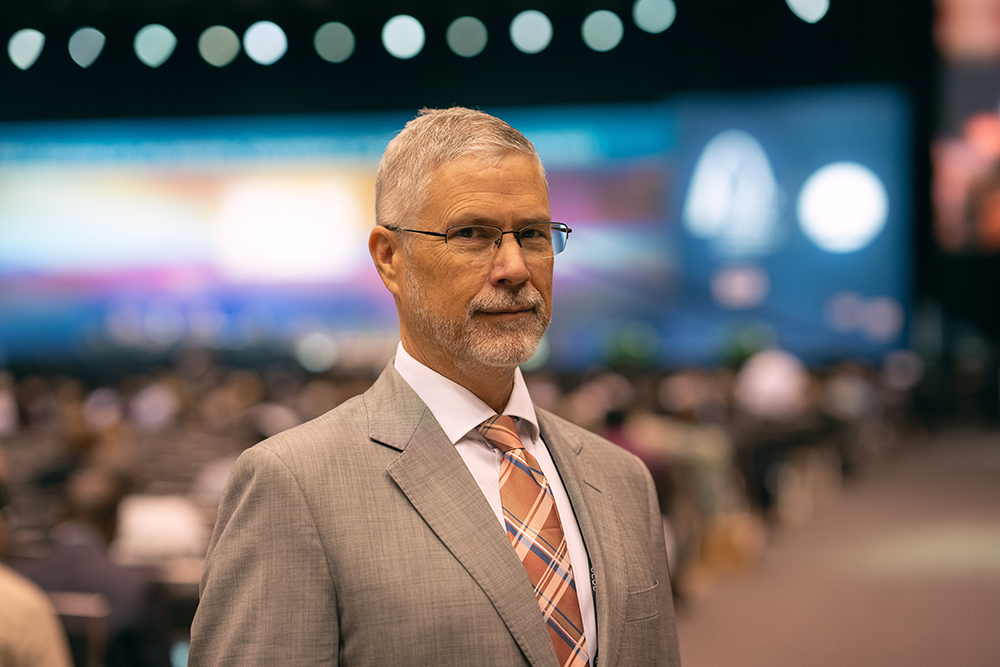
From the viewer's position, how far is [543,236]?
50.3 inches

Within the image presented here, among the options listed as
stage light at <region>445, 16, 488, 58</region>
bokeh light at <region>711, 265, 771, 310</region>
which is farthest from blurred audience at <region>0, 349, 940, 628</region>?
stage light at <region>445, 16, 488, 58</region>

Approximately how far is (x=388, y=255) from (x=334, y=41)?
1348 centimetres

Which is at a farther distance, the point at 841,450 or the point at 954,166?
the point at 954,166

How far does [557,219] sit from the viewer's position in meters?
14.4

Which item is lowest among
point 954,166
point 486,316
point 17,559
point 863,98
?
point 17,559

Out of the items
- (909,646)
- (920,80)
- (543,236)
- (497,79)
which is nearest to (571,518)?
(543,236)

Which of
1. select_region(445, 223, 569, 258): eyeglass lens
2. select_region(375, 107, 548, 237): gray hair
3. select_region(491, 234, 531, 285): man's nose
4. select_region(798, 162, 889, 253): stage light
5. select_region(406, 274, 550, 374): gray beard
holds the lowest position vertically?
select_region(406, 274, 550, 374): gray beard

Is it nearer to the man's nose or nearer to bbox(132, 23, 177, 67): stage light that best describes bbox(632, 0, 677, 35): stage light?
bbox(132, 23, 177, 67): stage light

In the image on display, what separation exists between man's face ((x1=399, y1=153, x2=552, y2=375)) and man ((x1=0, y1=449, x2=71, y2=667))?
1333 mm

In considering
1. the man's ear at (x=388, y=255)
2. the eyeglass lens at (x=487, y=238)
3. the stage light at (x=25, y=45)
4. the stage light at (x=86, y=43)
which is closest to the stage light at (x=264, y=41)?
the stage light at (x=86, y=43)

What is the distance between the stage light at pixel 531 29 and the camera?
12875mm

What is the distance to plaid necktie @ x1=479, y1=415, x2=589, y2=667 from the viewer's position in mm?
1167

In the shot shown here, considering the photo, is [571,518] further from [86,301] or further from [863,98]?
[86,301]

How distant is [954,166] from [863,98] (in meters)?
2.62
